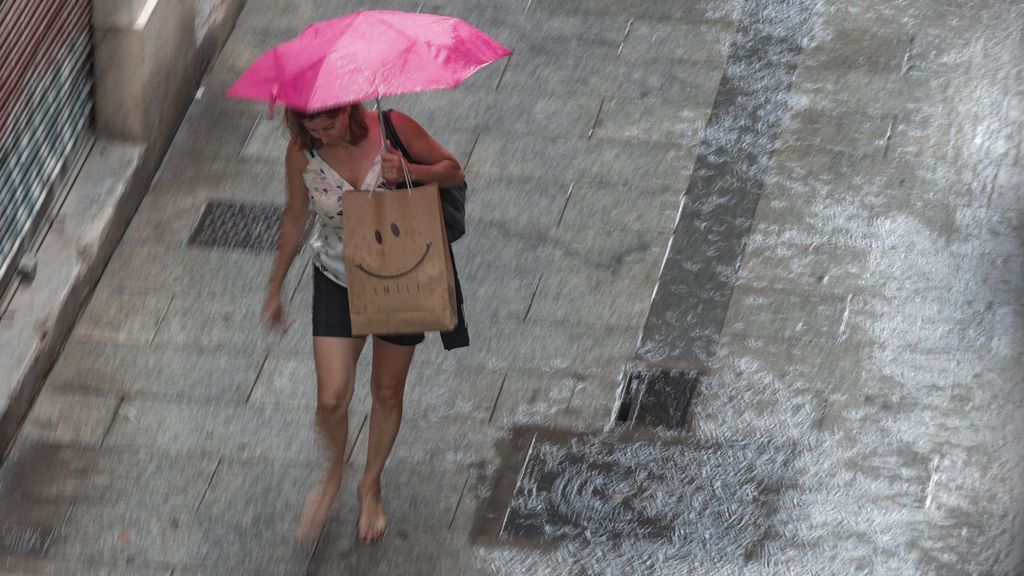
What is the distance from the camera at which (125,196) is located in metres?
8.07

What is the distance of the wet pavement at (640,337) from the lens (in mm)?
6125

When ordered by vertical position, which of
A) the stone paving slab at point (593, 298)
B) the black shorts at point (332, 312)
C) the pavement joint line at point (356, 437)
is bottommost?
the pavement joint line at point (356, 437)

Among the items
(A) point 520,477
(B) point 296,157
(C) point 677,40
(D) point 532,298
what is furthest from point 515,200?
(B) point 296,157

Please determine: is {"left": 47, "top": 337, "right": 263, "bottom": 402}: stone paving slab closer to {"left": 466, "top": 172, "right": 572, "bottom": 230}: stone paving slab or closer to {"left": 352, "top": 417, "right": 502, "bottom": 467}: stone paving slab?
{"left": 352, "top": 417, "right": 502, "bottom": 467}: stone paving slab

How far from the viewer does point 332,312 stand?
5.60 metres

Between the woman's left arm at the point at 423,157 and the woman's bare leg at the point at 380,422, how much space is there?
669mm

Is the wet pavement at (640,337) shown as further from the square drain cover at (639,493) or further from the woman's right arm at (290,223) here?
the woman's right arm at (290,223)

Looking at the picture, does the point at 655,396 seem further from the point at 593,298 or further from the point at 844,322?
the point at 844,322

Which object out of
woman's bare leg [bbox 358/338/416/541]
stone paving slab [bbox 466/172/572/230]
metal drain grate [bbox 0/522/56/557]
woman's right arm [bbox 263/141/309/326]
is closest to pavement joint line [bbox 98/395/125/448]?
metal drain grate [bbox 0/522/56/557]

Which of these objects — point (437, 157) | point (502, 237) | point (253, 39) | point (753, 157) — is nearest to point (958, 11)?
point (753, 157)

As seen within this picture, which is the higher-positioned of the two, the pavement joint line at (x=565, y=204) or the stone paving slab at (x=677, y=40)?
the stone paving slab at (x=677, y=40)

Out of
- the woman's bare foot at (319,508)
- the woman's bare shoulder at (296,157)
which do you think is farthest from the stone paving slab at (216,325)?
the woman's bare shoulder at (296,157)

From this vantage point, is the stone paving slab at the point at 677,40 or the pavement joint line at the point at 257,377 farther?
the stone paving slab at the point at 677,40

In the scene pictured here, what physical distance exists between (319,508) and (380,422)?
455 millimetres
